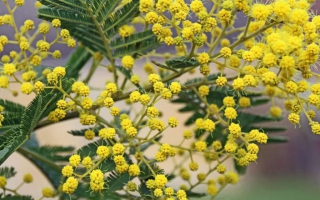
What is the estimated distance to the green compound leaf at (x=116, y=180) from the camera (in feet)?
2.25

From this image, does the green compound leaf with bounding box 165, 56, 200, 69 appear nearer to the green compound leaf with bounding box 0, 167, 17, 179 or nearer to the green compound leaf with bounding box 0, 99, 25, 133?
the green compound leaf with bounding box 0, 99, 25, 133

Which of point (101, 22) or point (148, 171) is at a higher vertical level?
point (101, 22)

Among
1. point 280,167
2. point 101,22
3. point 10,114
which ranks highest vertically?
point 101,22

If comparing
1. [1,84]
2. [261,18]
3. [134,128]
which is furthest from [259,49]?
[1,84]

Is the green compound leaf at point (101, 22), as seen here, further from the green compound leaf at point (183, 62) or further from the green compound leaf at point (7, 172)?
the green compound leaf at point (7, 172)

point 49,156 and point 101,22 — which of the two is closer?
point 101,22

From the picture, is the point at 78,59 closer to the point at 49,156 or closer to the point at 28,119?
the point at 49,156

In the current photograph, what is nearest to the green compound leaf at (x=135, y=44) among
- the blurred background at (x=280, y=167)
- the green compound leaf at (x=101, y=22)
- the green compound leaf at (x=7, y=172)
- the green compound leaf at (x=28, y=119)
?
the green compound leaf at (x=101, y=22)

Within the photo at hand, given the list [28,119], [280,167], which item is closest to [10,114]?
[28,119]

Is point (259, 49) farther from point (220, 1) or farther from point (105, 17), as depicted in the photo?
point (105, 17)

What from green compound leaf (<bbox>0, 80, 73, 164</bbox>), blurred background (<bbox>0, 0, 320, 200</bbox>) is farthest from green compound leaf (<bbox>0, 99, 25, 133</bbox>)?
blurred background (<bbox>0, 0, 320, 200</bbox>)

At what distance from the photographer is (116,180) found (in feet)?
2.27

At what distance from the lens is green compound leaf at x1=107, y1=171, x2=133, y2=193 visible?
69cm

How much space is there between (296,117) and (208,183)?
19 centimetres
